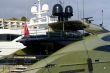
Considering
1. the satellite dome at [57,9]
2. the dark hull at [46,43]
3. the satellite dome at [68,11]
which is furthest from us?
the satellite dome at [68,11]

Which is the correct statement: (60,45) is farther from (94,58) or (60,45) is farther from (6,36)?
(6,36)

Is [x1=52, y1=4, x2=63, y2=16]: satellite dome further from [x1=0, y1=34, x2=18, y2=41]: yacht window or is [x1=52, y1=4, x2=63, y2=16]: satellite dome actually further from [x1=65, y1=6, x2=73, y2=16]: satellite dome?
[x1=0, y1=34, x2=18, y2=41]: yacht window

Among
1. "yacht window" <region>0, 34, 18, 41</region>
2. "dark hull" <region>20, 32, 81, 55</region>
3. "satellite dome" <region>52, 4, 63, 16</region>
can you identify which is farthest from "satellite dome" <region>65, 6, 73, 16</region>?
Answer: "yacht window" <region>0, 34, 18, 41</region>

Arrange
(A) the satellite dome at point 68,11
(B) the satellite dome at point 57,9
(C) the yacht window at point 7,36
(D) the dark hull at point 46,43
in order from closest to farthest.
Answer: (D) the dark hull at point 46,43
(B) the satellite dome at point 57,9
(A) the satellite dome at point 68,11
(C) the yacht window at point 7,36

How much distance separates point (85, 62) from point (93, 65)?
24cm

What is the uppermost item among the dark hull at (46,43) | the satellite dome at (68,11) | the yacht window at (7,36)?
the satellite dome at (68,11)

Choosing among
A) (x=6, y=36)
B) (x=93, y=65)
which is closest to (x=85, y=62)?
(x=93, y=65)

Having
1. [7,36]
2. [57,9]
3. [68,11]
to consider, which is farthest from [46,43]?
[7,36]

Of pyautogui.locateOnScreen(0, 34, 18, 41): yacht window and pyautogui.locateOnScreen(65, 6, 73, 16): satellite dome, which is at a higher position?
pyautogui.locateOnScreen(65, 6, 73, 16): satellite dome

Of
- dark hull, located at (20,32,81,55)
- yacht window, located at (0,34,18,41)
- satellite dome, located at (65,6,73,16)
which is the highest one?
satellite dome, located at (65,6,73,16)

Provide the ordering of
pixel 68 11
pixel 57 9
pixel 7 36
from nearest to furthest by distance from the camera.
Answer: pixel 57 9 < pixel 68 11 < pixel 7 36

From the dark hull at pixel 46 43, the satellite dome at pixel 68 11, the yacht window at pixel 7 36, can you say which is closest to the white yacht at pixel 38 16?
the yacht window at pixel 7 36

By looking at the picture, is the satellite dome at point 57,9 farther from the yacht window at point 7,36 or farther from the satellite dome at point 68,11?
the yacht window at point 7,36

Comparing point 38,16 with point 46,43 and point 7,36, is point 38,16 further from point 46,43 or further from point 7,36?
point 46,43
